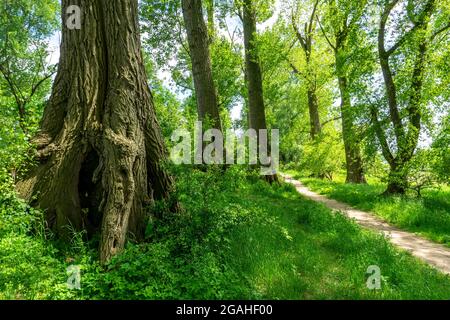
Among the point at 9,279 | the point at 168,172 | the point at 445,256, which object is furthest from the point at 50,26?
the point at 445,256

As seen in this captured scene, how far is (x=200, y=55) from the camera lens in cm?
994

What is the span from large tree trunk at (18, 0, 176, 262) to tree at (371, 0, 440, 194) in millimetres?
9039

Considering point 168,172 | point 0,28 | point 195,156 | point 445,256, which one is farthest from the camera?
point 0,28

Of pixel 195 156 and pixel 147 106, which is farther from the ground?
pixel 147 106

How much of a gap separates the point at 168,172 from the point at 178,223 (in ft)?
3.30

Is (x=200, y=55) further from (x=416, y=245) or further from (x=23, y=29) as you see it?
(x=23, y=29)

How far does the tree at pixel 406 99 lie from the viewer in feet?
36.4

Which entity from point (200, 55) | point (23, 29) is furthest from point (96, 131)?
point (23, 29)

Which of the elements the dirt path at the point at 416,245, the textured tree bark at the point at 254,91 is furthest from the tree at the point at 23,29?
the dirt path at the point at 416,245

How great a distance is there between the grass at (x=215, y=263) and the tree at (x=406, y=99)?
5.80m

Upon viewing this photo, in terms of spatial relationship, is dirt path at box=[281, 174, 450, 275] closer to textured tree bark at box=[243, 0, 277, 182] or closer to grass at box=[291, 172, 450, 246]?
grass at box=[291, 172, 450, 246]

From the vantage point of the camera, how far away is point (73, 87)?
5527mm

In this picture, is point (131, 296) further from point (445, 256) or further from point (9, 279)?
point (445, 256)

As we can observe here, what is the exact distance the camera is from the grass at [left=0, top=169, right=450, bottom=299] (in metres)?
3.86
